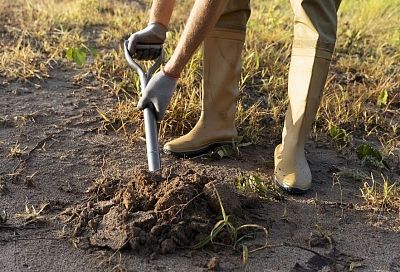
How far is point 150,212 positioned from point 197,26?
0.75 m

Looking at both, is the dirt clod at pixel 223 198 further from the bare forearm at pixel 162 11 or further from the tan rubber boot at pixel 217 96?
the bare forearm at pixel 162 11

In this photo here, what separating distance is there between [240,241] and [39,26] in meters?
2.63

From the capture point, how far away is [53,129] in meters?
3.19

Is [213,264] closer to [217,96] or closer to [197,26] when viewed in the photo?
[197,26]

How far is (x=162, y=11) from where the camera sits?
291cm

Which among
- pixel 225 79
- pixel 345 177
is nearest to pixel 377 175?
pixel 345 177

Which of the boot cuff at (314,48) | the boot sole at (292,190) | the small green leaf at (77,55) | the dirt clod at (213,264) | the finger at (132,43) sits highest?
the boot cuff at (314,48)

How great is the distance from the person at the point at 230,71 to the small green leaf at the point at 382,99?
1036 mm

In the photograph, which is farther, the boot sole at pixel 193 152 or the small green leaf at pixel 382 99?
the small green leaf at pixel 382 99

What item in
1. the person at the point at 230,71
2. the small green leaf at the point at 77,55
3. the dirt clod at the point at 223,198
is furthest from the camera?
the small green leaf at the point at 77,55

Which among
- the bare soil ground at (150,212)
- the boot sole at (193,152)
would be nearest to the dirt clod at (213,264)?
the bare soil ground at (150,212)

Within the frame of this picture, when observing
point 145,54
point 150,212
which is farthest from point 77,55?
point 150,212

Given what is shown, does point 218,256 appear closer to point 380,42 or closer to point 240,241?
point 240,241

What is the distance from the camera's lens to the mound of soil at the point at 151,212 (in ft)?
7.34
